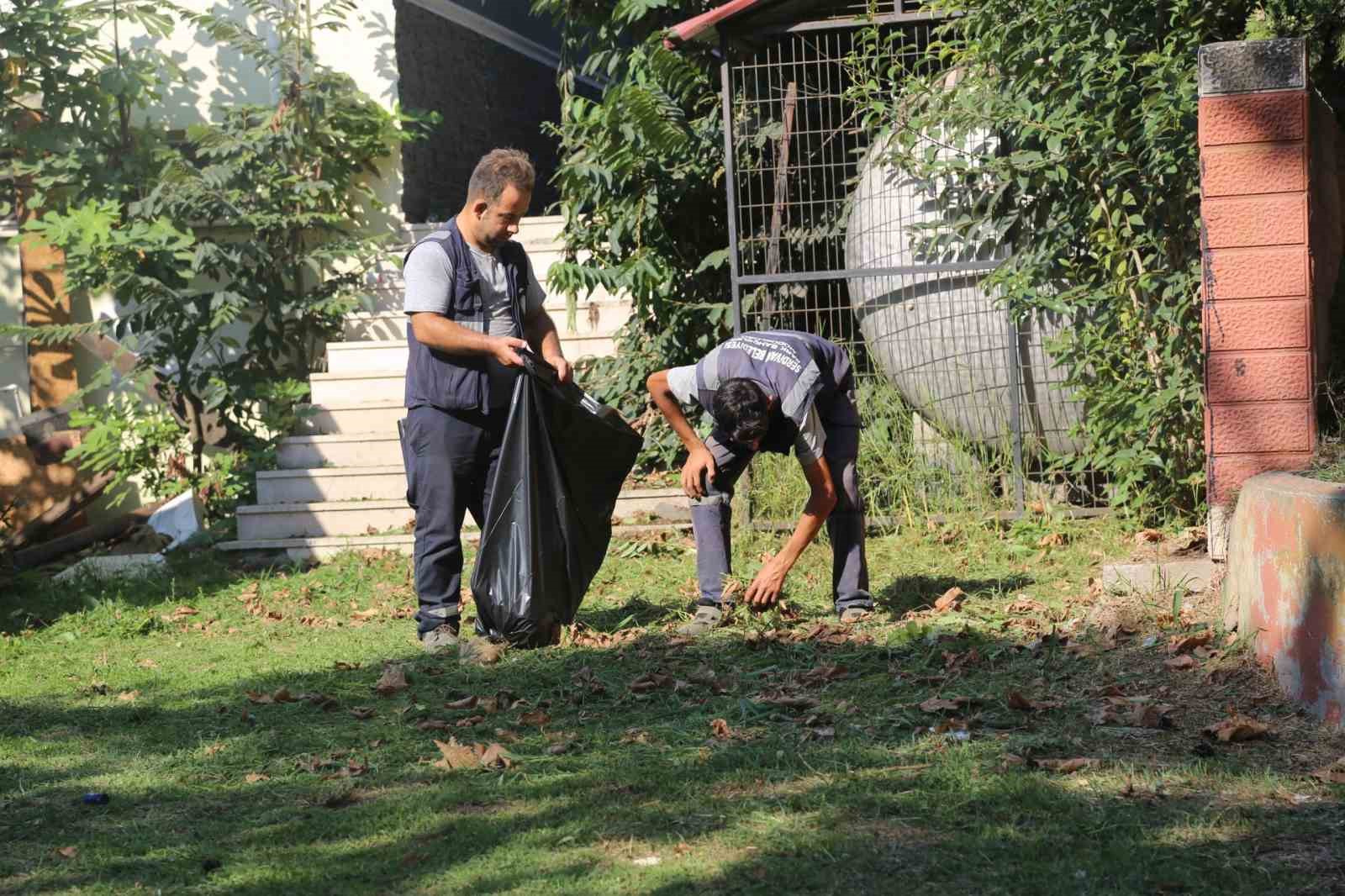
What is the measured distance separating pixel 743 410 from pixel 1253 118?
7.33ft

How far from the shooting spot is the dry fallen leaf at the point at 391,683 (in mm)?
5242

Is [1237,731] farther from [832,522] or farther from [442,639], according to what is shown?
[442,639]

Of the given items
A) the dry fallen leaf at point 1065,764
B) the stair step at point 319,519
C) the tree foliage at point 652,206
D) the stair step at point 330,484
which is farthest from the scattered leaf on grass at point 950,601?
the stair step at point 330,484

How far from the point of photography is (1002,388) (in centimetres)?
830

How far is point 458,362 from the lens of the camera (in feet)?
18.8

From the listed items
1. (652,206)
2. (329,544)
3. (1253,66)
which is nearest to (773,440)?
(1253,66)

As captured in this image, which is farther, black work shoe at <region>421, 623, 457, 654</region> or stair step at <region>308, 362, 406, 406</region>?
stair step at <region>308, 362, 406, 406</region>

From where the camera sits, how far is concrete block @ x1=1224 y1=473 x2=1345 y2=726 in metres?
4.15

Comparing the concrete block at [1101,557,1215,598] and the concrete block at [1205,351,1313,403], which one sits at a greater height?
the concrete block at [1205,351,1313,403]

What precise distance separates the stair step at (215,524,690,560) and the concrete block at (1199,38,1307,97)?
429 centimetres

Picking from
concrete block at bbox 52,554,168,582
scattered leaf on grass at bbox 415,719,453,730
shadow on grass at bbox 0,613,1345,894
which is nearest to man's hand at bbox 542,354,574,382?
shadow on grass at bbox 0,613,1345,894

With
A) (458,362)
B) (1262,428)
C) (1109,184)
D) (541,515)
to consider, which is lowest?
(541,515)

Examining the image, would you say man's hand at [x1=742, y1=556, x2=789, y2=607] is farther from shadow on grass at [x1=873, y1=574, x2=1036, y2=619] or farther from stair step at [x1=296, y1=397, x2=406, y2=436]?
stair step at [x1=296, y1=397, x2=406, y2=436]

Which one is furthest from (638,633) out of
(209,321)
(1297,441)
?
(209,321)
